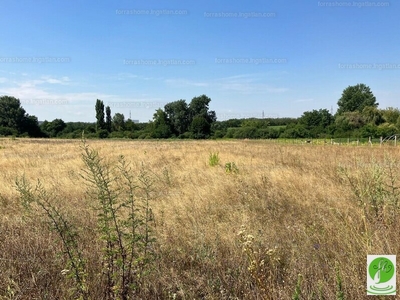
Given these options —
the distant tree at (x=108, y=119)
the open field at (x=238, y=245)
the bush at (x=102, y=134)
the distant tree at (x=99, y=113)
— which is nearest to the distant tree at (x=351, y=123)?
the open field at (x=238, y=245)

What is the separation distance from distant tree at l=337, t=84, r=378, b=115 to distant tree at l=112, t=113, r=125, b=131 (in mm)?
83092

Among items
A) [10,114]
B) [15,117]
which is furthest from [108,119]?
[10,114]

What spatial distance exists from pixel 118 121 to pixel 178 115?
1135 inches

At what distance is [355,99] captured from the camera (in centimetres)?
8481

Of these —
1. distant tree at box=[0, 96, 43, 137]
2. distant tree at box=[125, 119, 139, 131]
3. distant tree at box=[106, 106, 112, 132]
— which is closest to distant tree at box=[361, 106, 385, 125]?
distant tree at box=[125, 119, 139, 131]

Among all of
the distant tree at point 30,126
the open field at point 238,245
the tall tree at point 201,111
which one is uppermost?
the tall tree at point 201,111

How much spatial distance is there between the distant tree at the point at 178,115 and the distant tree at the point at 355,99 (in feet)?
178

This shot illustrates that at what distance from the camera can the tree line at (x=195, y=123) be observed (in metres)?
66.9

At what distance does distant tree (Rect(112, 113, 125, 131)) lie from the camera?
9969 cm

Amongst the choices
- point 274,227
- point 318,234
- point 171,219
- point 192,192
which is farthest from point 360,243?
point 192,192

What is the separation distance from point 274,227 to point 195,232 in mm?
1174

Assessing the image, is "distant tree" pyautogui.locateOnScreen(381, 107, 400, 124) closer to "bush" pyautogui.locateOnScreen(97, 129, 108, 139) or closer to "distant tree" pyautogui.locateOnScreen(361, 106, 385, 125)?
"distant tree" pyautogui.locateOnScreen(361, 106, 385, 125)

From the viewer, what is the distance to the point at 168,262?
271cm

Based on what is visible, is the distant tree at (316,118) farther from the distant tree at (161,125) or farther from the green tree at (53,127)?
the green tree at (53,127)
